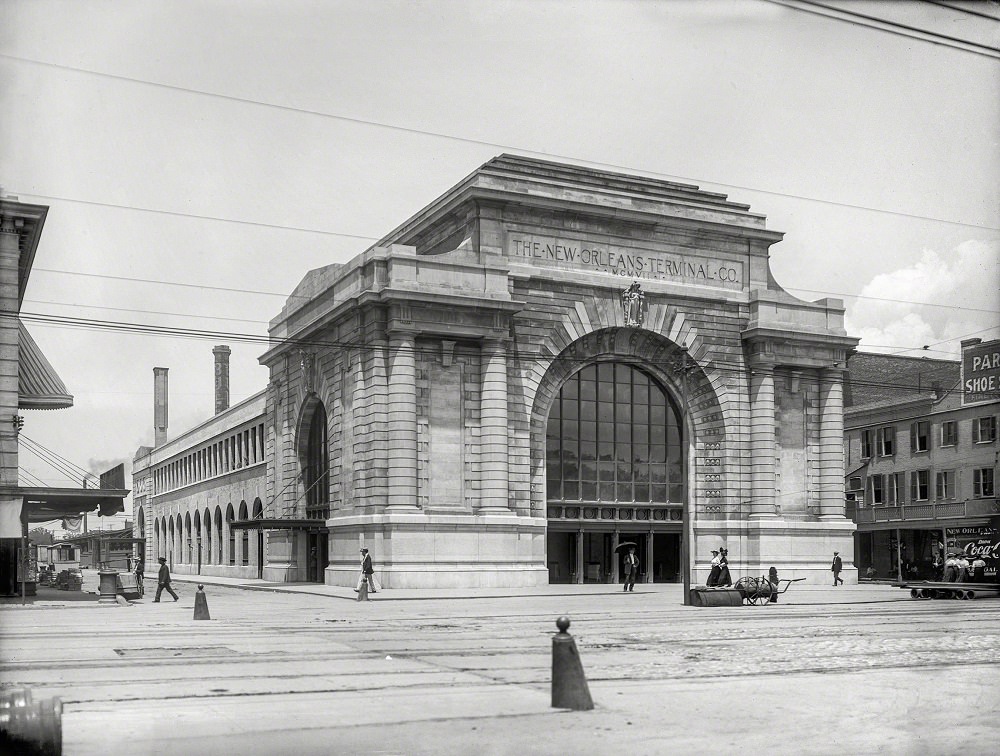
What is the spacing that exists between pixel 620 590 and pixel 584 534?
6671 mm

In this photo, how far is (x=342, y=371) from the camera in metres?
48.1

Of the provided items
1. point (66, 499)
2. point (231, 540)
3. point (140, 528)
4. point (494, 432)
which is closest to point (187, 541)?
point (231, 540)

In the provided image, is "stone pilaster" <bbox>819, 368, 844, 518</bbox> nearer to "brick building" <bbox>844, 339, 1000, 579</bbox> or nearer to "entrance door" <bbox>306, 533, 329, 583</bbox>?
"brick building" <bbox>844, 339, 1000, 579</bbox>

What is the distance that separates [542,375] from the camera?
47562 millimetres

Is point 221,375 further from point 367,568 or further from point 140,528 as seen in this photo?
point 367,568

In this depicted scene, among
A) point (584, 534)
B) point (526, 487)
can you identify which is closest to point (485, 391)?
point (526, 487)

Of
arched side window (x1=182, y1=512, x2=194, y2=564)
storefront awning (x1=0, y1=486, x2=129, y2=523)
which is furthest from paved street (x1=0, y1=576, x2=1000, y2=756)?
arched side window (x1=182, y1=512, x2=194, y2=564)

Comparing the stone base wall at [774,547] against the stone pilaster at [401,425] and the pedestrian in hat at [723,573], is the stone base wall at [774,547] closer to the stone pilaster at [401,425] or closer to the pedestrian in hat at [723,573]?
the pedestrian in hat at [723,573]

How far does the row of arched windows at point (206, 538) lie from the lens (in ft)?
228

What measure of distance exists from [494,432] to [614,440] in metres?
7.39

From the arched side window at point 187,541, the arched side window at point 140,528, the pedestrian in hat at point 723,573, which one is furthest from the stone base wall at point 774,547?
the arched side window at point 140,528

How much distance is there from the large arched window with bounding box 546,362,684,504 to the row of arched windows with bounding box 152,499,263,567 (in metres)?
19.5

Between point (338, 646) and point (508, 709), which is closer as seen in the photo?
point (508, 709)

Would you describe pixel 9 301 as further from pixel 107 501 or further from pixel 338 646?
pixel 338 646
